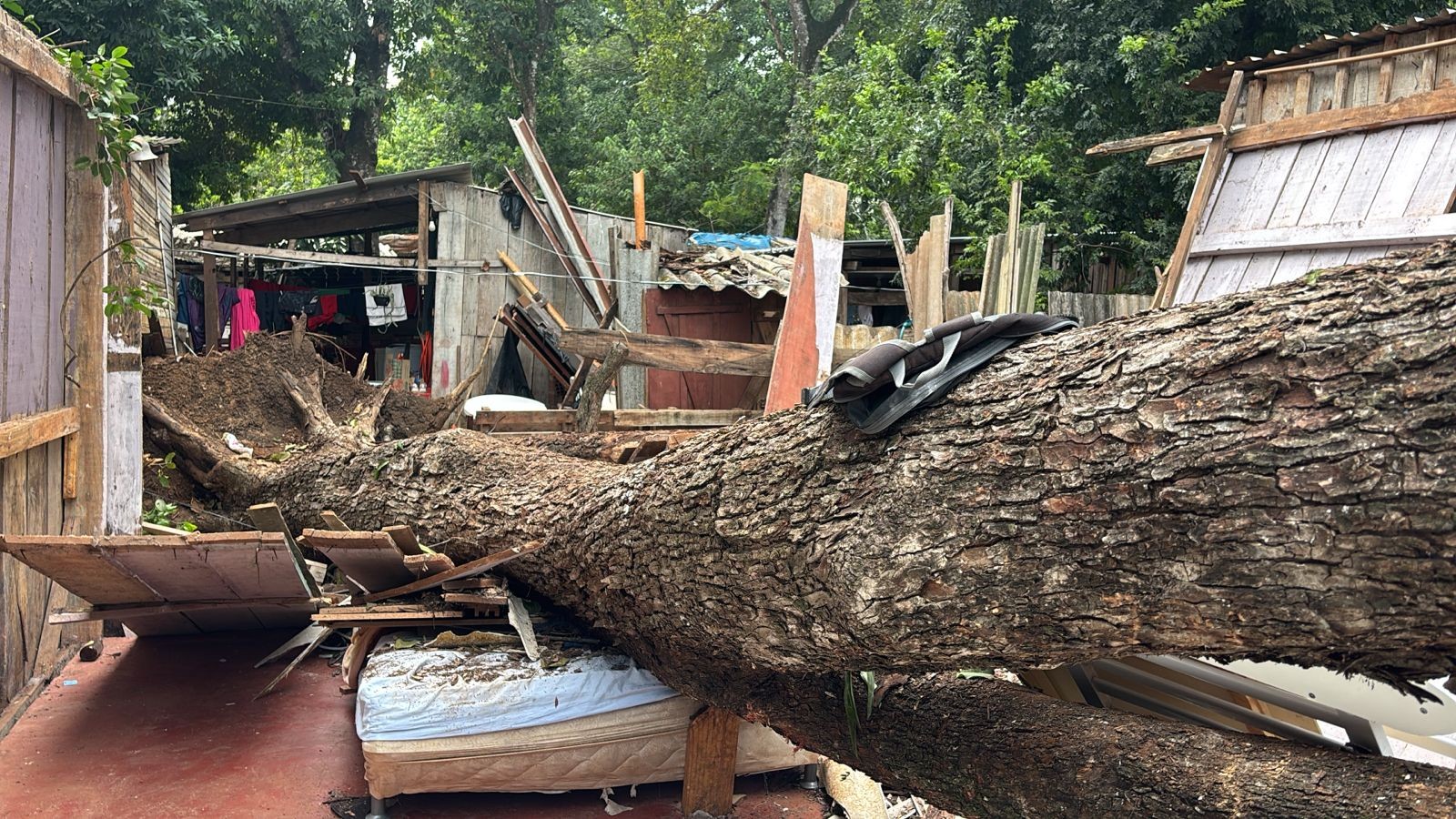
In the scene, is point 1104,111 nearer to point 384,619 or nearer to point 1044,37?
point 1044,37

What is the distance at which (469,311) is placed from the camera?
41.4 ft

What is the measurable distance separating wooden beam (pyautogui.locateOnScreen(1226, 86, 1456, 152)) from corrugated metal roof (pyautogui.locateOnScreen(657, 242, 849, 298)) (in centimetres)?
Result: 721

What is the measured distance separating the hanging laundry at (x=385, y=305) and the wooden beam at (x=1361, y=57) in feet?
38.5

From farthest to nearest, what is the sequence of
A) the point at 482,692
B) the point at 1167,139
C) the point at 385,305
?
1. the point at 385,305
2. the point at 1167,139
3. the point at 482,692

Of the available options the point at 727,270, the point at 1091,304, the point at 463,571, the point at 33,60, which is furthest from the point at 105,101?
the point at 727,270

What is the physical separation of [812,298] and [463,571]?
3245 mm

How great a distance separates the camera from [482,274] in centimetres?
1260

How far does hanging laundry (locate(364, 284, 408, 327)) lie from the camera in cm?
1448

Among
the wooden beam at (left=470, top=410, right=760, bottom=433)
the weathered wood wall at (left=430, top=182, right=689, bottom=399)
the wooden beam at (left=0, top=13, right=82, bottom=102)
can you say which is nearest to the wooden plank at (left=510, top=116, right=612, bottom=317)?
the weathered wood wall at (left=430, top=182, right=689, bottom=399)

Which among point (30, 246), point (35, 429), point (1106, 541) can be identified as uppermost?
point (30, 246)

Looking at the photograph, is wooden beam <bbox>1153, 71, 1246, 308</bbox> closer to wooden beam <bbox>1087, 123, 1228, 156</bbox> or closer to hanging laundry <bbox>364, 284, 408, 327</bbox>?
wooden beam <bbox>1087, 123, 1228, 156</bbox>

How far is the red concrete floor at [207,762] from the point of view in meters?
4.12

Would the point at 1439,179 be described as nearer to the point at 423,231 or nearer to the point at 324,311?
the point at 423,231

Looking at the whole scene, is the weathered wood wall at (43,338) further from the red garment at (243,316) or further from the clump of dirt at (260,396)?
the red garment at (243,316)
